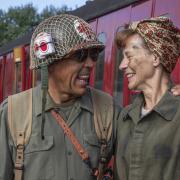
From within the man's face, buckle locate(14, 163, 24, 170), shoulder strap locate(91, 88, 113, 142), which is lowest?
buckle locate(14, 163, 24, 170)

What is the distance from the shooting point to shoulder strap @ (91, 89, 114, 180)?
293 cm

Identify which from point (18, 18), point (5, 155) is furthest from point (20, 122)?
point (18, 18)

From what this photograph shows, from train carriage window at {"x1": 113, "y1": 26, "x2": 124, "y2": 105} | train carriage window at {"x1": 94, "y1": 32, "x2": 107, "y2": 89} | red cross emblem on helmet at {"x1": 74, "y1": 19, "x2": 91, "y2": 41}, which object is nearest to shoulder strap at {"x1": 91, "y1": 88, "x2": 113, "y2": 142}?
red cross emblem on helmet at {"x1": 74, "y1": 19, "x2": 91, "y2": 41}

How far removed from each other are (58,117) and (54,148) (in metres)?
0.18

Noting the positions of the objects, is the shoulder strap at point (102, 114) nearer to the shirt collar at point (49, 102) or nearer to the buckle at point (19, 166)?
the shirt collar at point (49, 102)

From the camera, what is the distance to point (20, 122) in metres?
2.93

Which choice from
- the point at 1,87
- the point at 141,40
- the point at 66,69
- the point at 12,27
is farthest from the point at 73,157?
the point at 12,27

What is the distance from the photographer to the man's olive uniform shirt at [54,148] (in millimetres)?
2842

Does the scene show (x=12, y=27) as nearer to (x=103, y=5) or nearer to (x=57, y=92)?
(x=103, y=5)

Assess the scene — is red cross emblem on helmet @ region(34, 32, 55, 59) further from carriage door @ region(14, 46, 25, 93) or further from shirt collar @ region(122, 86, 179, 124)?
carriage door @ region(14, 46, 25, 93)

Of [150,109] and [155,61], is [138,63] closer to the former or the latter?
[155,61]

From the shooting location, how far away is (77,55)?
294cm

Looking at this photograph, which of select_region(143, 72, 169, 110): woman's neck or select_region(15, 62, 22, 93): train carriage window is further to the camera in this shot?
select_region(15, 62, 22, 93): train carriage window

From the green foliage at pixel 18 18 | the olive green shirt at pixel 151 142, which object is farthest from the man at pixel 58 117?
the green foliage at pixel 18 18
